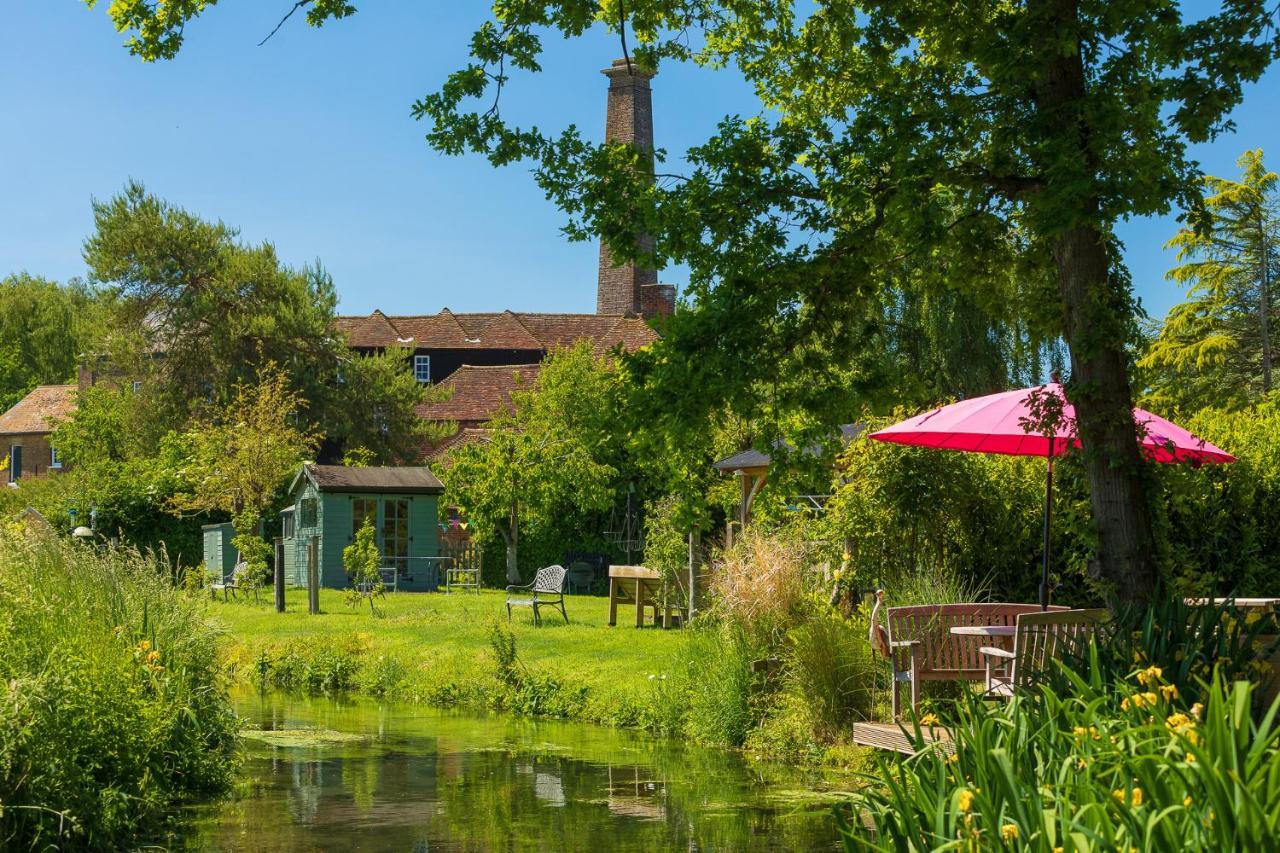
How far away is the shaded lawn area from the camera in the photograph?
55.1ft

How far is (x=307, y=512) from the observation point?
120 feet

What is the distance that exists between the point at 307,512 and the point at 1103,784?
33397 mm

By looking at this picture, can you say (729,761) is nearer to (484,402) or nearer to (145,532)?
(145,532)

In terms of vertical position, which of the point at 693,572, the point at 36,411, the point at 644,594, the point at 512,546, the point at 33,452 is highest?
the point at 36,411

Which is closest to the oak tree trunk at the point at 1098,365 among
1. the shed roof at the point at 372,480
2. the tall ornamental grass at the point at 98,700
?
the tall ornamental grass at the point at 98,700

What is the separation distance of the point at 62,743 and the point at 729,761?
6352mm

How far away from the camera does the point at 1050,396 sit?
364 inches

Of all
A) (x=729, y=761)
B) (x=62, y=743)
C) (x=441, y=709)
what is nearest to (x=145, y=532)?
(x=441, y=709)

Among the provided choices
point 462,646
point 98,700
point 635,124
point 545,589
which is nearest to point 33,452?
point 635,124

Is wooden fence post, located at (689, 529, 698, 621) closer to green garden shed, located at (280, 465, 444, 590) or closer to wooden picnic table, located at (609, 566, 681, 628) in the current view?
wooden picnic table, located at (609, 566, 681, 628)

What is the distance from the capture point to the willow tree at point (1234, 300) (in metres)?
32.7

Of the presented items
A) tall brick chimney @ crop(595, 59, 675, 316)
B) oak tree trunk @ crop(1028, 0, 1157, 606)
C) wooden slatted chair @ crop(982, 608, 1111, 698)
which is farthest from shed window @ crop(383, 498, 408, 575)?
oak tree trunk @ crop(1028, 0, 1157, 606)

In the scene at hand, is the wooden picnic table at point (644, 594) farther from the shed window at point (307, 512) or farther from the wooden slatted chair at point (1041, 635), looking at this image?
the shed window at point (307, 512)

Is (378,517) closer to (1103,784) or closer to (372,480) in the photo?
(372,480)
